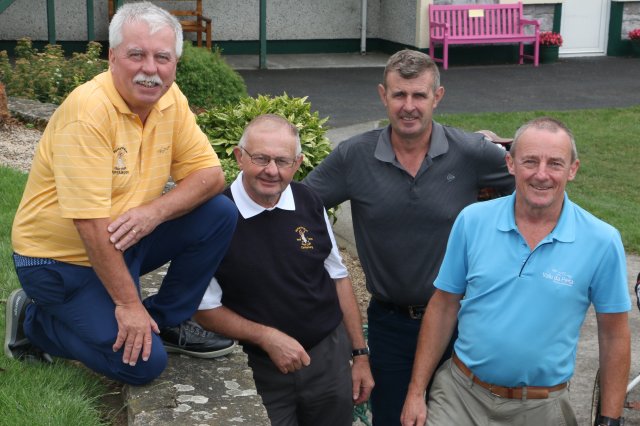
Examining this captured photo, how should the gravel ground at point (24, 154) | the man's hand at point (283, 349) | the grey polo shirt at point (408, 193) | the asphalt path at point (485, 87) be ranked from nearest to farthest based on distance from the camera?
the man's hand at point (283, 349) → the grey polo shirt at point (408, 193) → the gravel ground at point (24, 154) → the asphalt path at point (485, 87)

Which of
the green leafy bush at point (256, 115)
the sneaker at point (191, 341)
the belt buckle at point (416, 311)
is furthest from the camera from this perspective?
the green leafy bush at point (256, 115)

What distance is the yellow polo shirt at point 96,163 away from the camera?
383cm

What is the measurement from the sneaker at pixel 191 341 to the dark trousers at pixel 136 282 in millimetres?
115

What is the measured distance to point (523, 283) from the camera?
3885 mm

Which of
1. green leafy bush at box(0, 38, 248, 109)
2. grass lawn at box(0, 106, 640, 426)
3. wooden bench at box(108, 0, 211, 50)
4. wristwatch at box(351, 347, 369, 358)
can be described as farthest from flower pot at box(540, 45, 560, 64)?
wristwatch at box(351, 347, 369, 358)

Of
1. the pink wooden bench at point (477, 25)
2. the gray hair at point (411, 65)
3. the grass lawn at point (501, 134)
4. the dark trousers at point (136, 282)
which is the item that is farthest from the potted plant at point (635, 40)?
the dark trousers at point (136, 282)

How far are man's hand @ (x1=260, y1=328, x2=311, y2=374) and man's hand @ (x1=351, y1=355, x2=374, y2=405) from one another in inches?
19.9

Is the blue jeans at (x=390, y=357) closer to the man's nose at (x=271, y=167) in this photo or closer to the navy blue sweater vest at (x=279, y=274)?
the navy blue sweater vest at (x=279, y=274)

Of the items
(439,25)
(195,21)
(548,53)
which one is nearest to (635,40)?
(548,53)

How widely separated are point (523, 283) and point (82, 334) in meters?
1.75

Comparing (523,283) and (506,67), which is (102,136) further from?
(506,67)

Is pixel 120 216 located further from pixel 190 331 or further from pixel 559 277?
pixel 559 277

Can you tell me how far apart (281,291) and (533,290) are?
40.6 inches

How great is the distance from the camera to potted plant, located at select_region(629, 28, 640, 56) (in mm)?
20500
